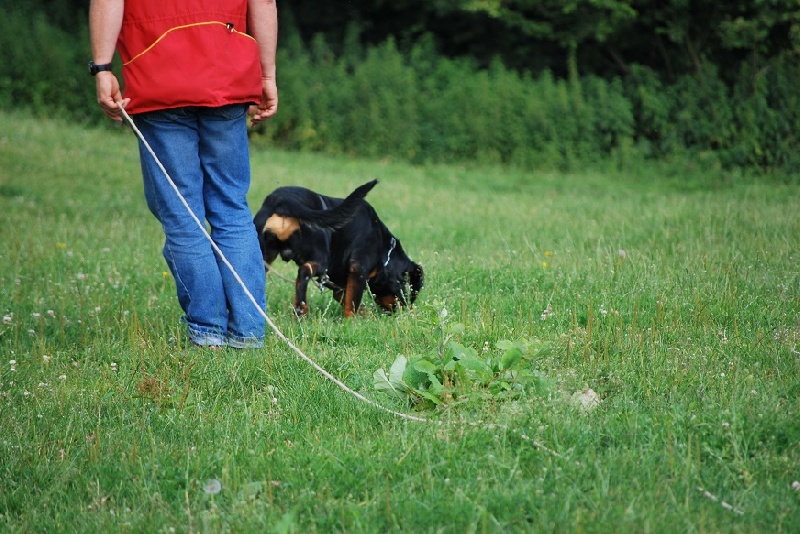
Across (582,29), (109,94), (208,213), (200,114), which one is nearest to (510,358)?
(208,213)

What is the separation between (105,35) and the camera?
4.17m

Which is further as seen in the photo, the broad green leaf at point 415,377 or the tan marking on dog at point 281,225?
the tan marking on dog at point 281,225

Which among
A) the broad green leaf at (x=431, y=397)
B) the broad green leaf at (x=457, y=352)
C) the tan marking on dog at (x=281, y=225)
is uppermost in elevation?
the tan marking on dog at (x=281, y=225)

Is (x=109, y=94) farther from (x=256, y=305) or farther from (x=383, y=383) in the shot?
(x=383, y=383)

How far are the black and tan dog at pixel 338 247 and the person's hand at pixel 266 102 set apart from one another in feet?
2.02

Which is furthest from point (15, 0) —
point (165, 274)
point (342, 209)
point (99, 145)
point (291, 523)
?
point (291, 523)

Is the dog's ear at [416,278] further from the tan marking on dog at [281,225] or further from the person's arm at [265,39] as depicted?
the person's arm at [265,39]

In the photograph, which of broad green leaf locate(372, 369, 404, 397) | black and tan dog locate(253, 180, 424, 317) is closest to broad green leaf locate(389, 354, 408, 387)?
broad green leaf locate(372, 369, 404, 397)

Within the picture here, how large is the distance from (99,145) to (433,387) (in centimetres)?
1139

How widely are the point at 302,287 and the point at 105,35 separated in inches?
73.1

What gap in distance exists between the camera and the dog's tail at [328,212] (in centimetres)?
518

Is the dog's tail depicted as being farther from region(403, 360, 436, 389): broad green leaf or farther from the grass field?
region(403, 360, 436, 389): broad green leaf

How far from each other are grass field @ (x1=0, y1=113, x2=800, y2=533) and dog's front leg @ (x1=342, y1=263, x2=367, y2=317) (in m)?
0.20

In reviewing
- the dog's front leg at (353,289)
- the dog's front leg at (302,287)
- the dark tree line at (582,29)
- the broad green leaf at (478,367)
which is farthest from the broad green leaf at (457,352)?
the dark tree line at (582,29)
